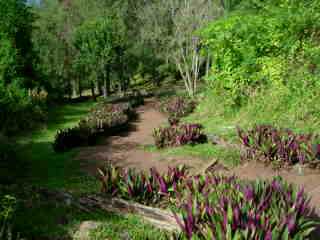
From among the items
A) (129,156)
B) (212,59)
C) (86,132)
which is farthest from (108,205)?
(212,59)

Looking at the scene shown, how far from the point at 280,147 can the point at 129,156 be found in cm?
441

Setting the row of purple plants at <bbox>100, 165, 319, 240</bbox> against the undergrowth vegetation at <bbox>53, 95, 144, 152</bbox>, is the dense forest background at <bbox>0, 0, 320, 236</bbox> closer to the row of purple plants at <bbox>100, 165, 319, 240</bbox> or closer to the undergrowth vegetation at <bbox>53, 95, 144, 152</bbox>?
the undergrowth vegetation at <bbox>53, 95, 144, 152</bbox>

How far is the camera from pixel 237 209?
12.1 ft

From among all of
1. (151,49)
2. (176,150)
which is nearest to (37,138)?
(176,150)

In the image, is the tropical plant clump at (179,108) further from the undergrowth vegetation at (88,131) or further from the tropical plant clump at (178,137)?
the tropical plant clump at (178,137)

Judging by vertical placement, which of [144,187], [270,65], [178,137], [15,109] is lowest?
[144,187]

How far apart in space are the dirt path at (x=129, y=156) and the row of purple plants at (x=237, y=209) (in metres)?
2.96

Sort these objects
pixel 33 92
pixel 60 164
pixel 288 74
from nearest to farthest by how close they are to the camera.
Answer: pixel 60 164 → pixel 288 74 → pixel 33 92

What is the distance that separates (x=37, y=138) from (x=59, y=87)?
469 inches

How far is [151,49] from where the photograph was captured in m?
26.4

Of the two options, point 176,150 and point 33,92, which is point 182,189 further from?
point 33,92

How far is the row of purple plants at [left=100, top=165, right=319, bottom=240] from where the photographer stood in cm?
348

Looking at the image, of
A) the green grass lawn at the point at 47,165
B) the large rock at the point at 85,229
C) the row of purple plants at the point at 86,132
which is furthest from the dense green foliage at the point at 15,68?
the large rock at the point at 85,229

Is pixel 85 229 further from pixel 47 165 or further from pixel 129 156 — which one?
pixel 47 165
